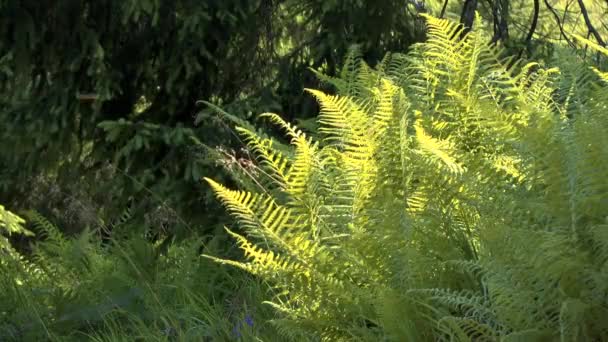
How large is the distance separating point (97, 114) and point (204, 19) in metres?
0.87

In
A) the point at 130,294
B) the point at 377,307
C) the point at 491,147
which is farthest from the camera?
the point at 130,294

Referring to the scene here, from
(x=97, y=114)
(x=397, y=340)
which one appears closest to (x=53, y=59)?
(x=97, y=114)

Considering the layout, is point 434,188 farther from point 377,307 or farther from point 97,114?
point 97,114

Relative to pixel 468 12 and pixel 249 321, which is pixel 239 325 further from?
pixel 468 12

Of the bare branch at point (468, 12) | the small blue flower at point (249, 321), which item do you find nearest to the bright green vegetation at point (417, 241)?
→ the small blue flower at point (249, 321)

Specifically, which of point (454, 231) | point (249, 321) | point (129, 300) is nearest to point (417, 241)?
point (454, 231)

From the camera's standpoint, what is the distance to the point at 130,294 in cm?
410

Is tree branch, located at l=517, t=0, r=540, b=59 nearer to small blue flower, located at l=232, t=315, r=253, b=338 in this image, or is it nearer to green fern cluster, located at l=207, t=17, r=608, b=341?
green fern cluster, located at l=207, t=17, r=608, b=341

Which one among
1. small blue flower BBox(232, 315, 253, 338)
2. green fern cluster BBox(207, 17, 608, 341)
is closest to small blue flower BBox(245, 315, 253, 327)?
small blue flower BBox(232, 315, 253, 338)

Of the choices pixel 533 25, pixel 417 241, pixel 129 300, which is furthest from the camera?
pixel 533 25

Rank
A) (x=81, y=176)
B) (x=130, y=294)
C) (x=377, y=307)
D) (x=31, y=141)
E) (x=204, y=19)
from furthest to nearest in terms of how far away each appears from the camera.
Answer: (x=81, y=176), (x=31, y=141), (x=204, y=19), (x=130, y=294), (x=377, y=307)

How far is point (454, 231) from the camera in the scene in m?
3.17

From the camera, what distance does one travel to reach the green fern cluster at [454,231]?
2.61 metres

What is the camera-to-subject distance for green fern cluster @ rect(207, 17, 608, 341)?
8.57ft
